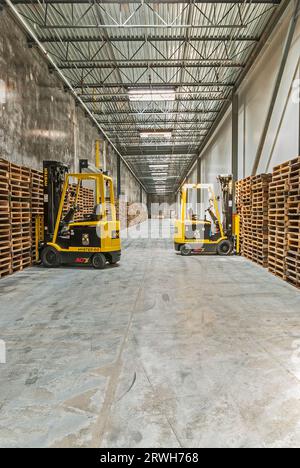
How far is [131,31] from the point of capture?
10.7 meters

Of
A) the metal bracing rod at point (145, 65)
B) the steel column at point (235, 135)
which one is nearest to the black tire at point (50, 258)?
the metal bracing rod at point (145, 65)

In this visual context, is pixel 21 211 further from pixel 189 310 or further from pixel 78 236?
pixel 189 310

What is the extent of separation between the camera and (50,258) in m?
10.0

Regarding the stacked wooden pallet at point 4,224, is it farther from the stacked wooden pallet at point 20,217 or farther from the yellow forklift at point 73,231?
the yellow forklift at point 73,231

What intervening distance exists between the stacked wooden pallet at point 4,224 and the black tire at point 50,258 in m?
1.36

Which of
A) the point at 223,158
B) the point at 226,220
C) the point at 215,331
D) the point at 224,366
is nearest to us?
the point at 224,366

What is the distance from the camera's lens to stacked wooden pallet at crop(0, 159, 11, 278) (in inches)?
322

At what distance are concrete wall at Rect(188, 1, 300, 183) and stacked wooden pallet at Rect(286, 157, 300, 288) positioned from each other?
5.83 ft

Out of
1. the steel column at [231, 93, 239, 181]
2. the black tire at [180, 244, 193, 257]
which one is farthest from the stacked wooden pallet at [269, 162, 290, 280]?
the steel column at [231, 93, 239, 181]

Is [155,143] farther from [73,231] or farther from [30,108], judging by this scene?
[73,231]

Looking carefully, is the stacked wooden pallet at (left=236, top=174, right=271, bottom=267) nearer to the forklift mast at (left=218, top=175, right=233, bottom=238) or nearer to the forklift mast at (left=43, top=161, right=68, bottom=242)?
the forklift mast at (left=218, top=175, right=233, bottom=238)

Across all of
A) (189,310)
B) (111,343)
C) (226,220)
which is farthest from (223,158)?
(111,343)

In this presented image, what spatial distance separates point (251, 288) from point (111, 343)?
3868 millimetres

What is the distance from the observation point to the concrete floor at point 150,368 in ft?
7.82
